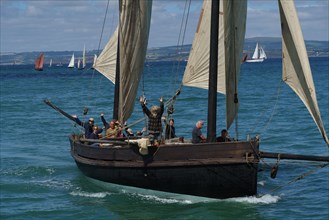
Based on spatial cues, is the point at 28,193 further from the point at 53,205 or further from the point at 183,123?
the point at 183,123

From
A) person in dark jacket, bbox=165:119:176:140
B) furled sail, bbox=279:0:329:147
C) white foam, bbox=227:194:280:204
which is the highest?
furled sail, bbox=279:0:329:147

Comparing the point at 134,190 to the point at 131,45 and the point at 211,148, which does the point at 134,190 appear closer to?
the point at 211,148

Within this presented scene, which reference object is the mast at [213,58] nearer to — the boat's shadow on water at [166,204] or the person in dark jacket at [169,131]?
the person in dark jacket at [169,131]

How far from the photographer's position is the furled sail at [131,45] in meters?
33.5

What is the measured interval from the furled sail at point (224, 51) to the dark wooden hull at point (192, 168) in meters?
2.46

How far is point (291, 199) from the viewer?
2945cm

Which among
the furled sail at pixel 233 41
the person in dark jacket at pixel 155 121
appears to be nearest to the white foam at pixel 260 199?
the furled sail at pixel 233 41

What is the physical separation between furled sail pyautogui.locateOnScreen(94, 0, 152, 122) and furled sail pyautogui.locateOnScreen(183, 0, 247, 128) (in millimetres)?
5369

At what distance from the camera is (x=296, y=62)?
24469 mm

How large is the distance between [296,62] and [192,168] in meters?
5.57

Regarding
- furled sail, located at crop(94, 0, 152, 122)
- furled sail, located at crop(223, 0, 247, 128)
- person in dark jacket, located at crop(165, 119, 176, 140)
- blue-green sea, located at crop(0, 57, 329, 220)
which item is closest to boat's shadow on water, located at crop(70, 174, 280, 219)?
blue-green sea, located at crop(0, 57, 329, 220)

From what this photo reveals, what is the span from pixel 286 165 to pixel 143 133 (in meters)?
7.75

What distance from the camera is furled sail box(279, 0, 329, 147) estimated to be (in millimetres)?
24031

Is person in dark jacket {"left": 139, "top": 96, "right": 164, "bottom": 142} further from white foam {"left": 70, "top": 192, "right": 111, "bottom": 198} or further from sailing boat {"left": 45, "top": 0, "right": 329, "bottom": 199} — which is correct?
white foam {"left": 70, "top": 192, "right": 111, "bottom": 198}
